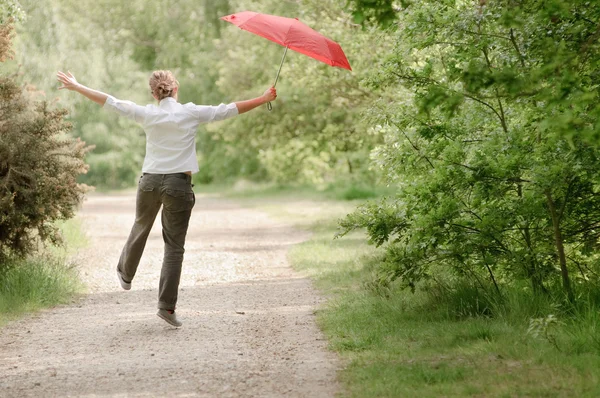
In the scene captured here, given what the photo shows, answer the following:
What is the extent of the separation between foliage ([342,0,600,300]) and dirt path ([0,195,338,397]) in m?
1.36

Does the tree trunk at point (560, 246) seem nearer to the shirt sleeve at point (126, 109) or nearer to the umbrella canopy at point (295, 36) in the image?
the umbrella canopy at point (295, 36)

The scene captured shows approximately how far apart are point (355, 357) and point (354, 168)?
2582 cm

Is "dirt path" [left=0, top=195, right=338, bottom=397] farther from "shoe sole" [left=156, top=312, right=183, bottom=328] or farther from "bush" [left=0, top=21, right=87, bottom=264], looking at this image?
"bush" [left=0, top=21, right=87, bottom=264]

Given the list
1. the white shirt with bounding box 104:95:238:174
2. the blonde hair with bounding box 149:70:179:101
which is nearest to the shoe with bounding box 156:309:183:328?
the white shirt with bounding box 104:95:238:174

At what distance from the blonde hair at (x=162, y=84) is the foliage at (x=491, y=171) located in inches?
74.4

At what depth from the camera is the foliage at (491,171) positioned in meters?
7.22

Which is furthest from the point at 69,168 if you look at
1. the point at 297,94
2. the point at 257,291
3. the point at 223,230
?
the point at 297,94

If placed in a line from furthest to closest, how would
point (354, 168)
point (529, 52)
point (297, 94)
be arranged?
point (354, 168)
point (297, 94)
point (529, 52)

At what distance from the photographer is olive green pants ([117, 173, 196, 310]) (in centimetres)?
795

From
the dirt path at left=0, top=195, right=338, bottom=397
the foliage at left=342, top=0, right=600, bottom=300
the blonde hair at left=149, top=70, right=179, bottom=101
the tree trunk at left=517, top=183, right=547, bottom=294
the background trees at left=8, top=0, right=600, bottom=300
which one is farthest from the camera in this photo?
the blonde hair at left=149, top=70, right=179, bottom=101

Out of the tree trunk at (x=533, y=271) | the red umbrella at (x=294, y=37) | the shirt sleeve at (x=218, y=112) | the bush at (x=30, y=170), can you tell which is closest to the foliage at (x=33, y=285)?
the bush at (x=30, y=170)

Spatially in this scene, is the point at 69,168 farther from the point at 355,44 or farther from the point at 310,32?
the point at 355,44

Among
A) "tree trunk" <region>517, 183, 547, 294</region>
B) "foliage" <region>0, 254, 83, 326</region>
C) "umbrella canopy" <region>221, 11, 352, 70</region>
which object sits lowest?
"foliage" <region>0, 254, 83, 326</region>

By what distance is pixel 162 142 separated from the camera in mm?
7969
